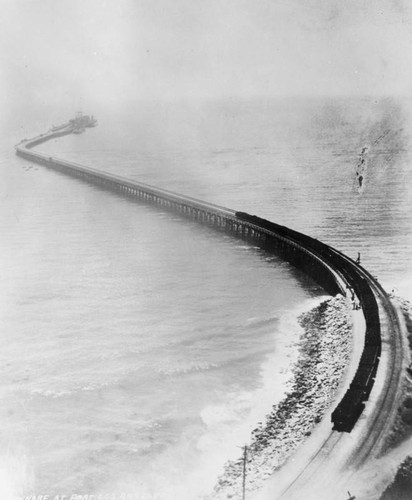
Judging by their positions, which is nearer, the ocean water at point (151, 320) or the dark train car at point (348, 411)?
the dark train car at point (348, 411)

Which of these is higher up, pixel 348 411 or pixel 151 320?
pixel 348 411

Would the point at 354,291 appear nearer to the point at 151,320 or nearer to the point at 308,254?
the point at 308,254

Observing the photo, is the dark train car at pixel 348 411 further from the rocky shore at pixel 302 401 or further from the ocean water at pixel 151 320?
the ocean water at pixel 151 320

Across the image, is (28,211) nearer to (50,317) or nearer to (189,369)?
(50,317)

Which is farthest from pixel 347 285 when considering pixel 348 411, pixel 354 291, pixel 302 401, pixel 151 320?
pixel 348 411

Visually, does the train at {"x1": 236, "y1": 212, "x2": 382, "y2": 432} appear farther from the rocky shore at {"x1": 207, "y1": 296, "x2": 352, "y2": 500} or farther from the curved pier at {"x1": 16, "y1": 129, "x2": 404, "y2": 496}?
the rocky shore at {"x1": 207, "y1": 296, "x2": 352, "y2": 500}

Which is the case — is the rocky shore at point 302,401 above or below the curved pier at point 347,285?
below

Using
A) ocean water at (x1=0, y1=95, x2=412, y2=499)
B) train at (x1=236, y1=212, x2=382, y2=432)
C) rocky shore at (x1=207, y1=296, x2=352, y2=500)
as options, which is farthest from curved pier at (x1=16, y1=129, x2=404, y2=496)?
ocean water at (x1=0, y1=95, x2=412, y2=499)

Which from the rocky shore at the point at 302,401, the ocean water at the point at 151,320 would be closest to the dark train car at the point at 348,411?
the rocky shore at the point at 302,401
